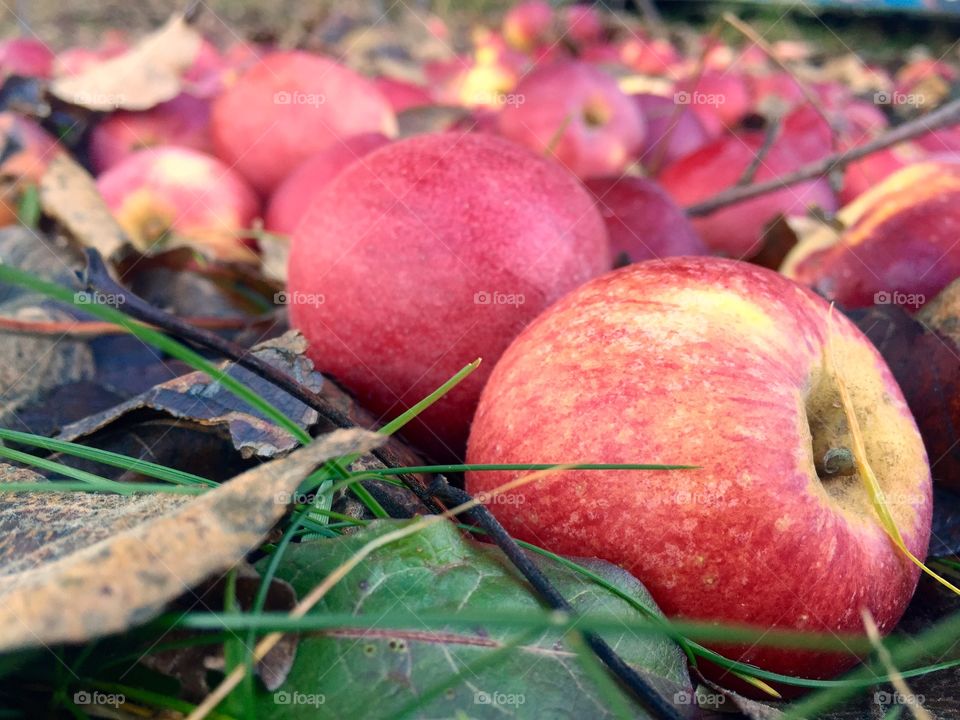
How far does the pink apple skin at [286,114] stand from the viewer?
259 cm

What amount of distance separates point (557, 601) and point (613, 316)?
40cm

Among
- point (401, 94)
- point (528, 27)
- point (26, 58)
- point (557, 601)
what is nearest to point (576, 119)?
point (401, 94)

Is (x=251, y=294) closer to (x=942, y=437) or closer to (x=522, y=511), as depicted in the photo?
(x=522, y=511)

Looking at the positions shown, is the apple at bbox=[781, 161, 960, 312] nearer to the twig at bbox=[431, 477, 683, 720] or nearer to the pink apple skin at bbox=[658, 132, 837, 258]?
the pink apple skin at bbox=[658, 132, 837, 258]

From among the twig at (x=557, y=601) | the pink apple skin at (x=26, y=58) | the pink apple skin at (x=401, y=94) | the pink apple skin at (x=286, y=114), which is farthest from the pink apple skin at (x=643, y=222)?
the pink apple skin at (x=26, y=58)

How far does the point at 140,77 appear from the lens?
2871mm

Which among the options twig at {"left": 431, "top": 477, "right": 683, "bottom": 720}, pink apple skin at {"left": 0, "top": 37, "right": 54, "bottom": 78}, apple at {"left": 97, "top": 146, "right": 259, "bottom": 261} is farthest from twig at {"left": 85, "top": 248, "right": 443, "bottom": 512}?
pink apple skin at {"left": 0, "top": 37, "right": 54, "bottom": 78}

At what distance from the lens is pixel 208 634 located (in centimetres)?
79

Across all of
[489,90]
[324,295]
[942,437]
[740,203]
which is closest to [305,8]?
[489,90]

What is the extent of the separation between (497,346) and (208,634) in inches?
30.1

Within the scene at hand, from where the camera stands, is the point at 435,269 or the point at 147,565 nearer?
the point at 147,565

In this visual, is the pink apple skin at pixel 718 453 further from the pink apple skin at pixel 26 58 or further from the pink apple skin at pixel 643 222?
the pink apple skin at pixel 26 58

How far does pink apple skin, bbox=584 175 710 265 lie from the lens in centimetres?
193

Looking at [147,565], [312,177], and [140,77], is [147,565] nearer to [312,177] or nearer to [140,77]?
[312,177]
